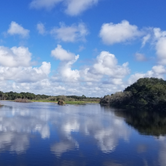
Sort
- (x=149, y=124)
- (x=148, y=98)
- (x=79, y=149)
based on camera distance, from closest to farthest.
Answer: (x=79, y=149), (x=149, y=124), (x=148, y=98)

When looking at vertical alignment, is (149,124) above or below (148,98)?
below

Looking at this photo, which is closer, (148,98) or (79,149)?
(79,149)

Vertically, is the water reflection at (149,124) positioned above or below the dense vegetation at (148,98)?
below

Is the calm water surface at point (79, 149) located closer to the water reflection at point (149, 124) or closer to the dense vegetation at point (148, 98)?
the water reflection at point (149, 124)

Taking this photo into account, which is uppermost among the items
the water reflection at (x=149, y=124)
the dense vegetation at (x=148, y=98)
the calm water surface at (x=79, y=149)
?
the dense vegetation at (x=148, y=98)

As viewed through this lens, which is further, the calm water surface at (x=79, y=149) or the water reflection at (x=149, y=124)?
the water reflection at (x=149, y=124)

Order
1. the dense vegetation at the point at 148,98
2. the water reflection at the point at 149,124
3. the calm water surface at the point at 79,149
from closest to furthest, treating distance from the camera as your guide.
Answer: the calm water surface at the point at 79,149 → the water reflection at the point at 149,124 → the dense vegetation at the point at 148,98

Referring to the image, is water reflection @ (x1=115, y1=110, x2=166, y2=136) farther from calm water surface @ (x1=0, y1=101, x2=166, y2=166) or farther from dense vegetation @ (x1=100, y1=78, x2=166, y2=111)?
dense vegetation @ (x1=100, y1=78, x2=166, y2=111)

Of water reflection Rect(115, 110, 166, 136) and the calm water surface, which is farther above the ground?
water reflection Rect(115, 110, 166, 136)

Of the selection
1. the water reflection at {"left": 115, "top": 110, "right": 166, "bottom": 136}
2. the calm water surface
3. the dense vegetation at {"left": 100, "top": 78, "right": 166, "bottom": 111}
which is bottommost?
the calm water surface

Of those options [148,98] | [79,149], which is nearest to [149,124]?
[79,149]

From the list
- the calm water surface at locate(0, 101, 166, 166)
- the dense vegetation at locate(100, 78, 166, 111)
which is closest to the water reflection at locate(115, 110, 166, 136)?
the calm water surface at locate(0, 101, 166, 166)

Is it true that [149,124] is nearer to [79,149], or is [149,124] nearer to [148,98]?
[79,149]

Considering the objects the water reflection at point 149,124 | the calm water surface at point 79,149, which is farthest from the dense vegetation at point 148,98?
the calm water surface at point 79,149
